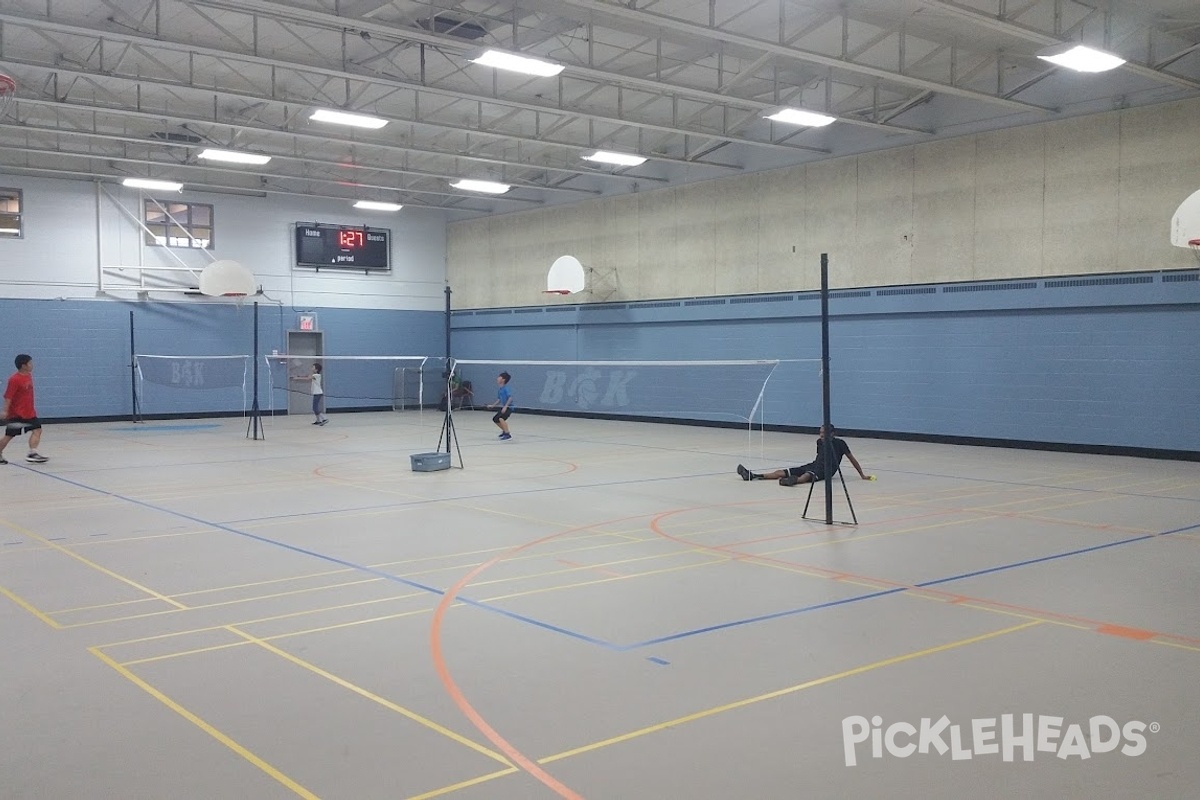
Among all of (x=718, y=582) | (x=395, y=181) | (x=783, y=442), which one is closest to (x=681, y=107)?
(x=783, y=442)

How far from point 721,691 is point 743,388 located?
2049cm

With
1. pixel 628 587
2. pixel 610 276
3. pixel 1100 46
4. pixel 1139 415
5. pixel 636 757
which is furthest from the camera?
pixel 610 276

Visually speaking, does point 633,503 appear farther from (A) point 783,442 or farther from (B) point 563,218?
(B) point 563,218

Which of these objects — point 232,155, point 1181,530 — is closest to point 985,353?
point 1181,530

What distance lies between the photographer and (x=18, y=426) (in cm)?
1878

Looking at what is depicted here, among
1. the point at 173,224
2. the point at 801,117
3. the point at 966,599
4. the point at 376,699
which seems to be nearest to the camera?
the point at 376,699

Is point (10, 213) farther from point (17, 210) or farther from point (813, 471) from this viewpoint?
point (813, 471)

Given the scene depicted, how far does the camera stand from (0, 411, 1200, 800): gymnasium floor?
15.5 ft

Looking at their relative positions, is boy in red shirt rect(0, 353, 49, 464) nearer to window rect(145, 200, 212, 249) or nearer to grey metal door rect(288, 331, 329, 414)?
window rect(145, 200, 212, 249)

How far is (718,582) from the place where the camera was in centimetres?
888

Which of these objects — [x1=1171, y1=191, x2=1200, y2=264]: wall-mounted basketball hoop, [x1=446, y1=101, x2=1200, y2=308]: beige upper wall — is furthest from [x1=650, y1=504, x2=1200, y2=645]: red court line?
[x1=446, y1=101, x2=1200, y2=308]: beige upper wall

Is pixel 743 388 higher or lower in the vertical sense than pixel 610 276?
lower

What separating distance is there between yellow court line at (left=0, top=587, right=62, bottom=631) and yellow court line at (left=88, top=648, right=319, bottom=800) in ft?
3.05

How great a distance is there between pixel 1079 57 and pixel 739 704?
14643mm
